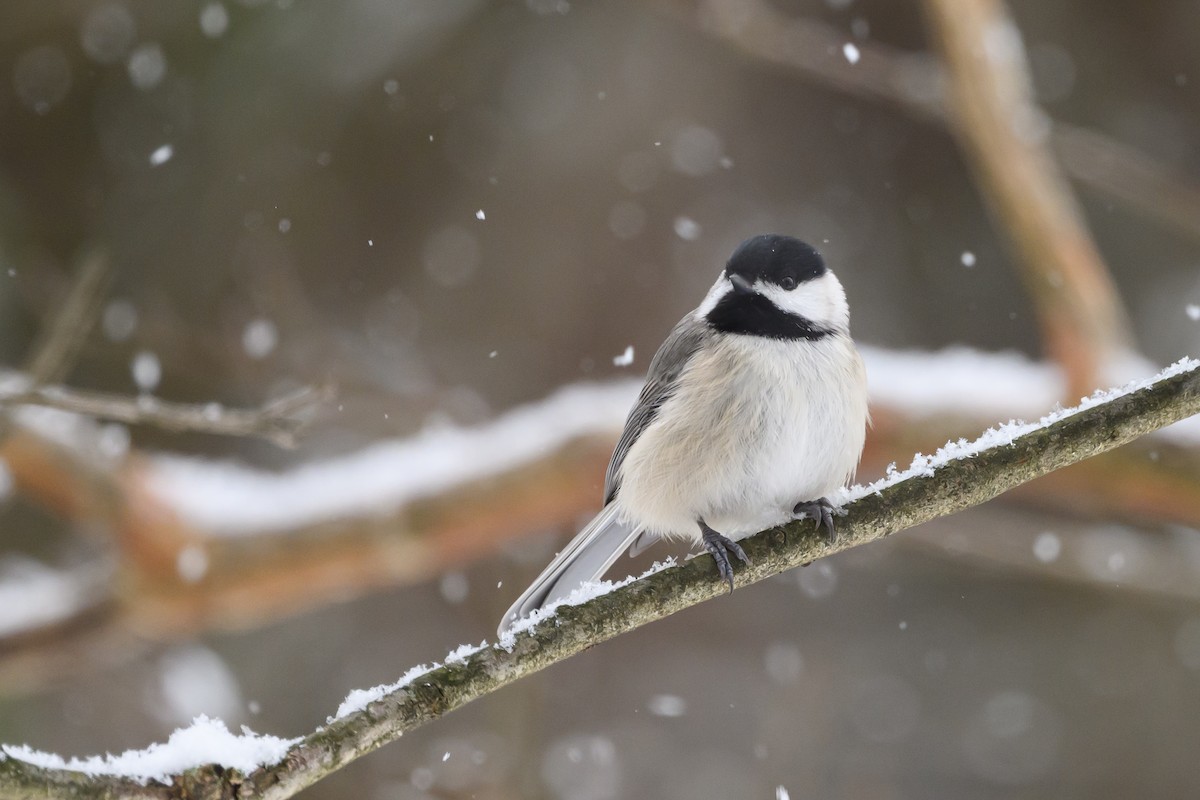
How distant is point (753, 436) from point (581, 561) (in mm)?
543

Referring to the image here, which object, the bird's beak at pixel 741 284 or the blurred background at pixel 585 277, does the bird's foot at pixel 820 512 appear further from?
the blurred background at pixel 585 277

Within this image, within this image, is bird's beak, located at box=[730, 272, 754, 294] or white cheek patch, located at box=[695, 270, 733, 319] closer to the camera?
bird's beak, located at box=[730, 272, 754, 294]

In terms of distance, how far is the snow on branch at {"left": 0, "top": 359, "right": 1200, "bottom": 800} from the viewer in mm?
1326

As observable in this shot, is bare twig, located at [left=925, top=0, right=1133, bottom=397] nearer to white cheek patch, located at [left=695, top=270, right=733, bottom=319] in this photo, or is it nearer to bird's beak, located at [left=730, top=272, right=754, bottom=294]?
white cheek patch, located at [left=695, top=270, right=733, bottom=319]

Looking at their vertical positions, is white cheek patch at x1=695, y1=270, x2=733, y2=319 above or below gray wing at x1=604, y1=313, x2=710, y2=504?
above

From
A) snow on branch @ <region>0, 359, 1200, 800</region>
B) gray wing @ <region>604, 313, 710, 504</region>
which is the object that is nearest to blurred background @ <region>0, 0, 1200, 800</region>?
gray wing @ <region>604, 313, 710, 504</region>

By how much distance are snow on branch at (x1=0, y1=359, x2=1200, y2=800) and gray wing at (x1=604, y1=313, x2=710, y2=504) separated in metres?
0.75

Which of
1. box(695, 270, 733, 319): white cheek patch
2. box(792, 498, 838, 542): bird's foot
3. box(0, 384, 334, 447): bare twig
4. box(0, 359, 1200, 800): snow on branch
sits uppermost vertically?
box(695, 270, 733, 319): white cheek patch

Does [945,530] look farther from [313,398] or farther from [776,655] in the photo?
[313,398]

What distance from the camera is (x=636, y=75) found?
6.16 metres

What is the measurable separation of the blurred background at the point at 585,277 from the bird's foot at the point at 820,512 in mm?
2414

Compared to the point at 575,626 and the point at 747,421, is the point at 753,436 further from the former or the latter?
the point at 575,626

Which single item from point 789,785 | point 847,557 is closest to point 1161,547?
point 847,557

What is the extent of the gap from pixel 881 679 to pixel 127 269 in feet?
14.9
